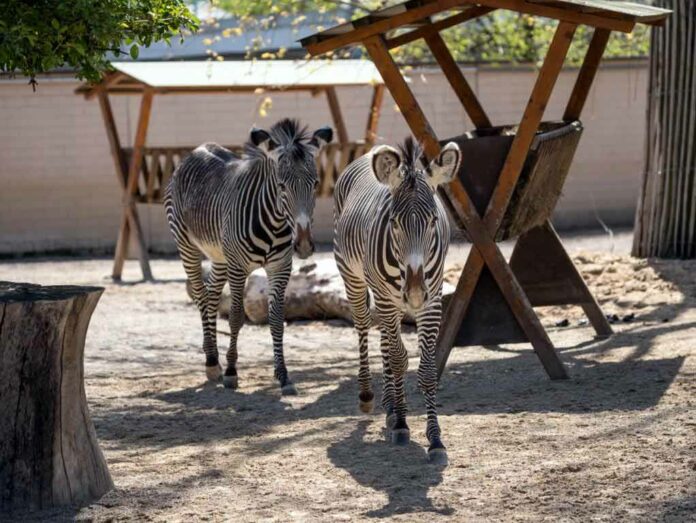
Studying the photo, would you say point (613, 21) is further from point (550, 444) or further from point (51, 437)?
point (51, 437)

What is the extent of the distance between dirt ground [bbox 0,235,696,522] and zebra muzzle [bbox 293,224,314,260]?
100cm

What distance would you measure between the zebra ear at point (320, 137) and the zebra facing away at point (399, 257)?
101 cm

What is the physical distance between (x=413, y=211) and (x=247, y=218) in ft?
9.43

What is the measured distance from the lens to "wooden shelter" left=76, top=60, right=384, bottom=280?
1313cm

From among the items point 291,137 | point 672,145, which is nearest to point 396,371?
point 291,137

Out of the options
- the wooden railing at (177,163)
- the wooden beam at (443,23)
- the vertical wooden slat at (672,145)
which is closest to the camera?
the wooden beam at (443,23)

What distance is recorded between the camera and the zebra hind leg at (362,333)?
23.4 feet

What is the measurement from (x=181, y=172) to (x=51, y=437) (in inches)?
193


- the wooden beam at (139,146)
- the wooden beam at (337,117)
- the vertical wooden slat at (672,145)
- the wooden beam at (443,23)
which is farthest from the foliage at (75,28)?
the wooden beam at (337,117)

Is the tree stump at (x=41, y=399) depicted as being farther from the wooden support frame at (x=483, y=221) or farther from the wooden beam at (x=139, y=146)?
the wooden beam at (x=139, y=146)

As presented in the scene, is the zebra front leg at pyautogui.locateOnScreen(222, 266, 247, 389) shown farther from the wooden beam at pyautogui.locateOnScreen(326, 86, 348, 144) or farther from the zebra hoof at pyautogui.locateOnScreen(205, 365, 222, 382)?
the wooden beam at pyautogui.locateOnScreen(326, 86, 348, 144)

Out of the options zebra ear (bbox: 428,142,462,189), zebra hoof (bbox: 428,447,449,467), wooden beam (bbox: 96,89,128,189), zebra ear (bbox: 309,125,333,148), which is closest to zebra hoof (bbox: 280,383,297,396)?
zebra ear (bbox: 309,125,333,148)

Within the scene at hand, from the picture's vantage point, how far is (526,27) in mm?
21078

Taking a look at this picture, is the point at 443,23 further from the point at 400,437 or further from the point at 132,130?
the point at 132,130
